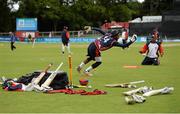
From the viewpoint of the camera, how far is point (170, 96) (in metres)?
→ 13.3

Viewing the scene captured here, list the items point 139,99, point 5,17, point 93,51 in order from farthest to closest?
point 5,17
point 93,51
point 139,99

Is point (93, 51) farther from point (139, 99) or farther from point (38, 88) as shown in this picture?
point (139, 99)

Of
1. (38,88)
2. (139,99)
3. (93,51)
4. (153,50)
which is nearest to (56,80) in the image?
(38,88)

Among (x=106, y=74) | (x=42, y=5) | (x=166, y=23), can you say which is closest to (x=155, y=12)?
(x=42, y=5)

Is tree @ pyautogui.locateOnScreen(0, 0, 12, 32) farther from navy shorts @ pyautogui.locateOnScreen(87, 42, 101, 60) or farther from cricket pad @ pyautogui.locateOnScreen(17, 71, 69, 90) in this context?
cricket pad @ pyautogui.locateOnScreen(17, 71, 69, 90)

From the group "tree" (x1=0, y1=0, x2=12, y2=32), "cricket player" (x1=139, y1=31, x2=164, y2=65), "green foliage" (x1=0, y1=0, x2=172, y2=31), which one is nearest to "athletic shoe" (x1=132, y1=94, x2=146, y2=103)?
"cricket player" (x1=139, y1=31, x2=164, y2=65)

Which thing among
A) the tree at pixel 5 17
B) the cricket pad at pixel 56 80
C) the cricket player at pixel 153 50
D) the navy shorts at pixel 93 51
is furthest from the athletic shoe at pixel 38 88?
the tree at pixel 5 17

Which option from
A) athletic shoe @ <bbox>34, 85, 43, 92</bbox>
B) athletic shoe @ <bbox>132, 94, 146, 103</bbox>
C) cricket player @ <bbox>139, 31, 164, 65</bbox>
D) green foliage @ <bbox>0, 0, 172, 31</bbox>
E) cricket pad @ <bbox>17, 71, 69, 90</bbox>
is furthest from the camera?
green foliage @ <bbox>0, 0, 172, 31</bbox>

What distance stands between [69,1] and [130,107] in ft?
295

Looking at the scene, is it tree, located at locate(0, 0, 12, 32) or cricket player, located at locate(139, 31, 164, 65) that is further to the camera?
tree, located at locate(0, 0, 12, 32)

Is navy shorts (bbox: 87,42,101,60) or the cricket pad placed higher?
navy shorts (bbox: 87,42,101,60)

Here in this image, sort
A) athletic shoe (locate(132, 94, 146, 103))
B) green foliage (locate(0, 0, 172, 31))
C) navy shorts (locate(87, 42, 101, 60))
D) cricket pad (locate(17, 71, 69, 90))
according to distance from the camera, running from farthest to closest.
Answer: green foliage (locate(0, 0, 172, 31))
navy shorts (locate(87, 42, 101, 60))
cricket pad (locate(17, 71, 69, 90))
athletic shoe (locate(132, 94, 146, 103))

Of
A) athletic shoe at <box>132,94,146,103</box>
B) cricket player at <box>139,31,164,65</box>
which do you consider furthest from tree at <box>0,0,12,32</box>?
athletic shoe at <box>132,94,146,103</box>

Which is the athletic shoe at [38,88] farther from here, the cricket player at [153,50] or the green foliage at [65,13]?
the green foliage at [65,13]
